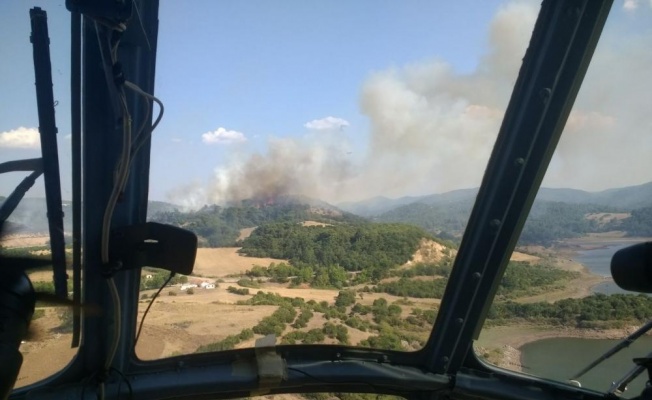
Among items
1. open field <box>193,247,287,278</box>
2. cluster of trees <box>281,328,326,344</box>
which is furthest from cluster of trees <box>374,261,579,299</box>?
open field <box>193,247,287,278</box>

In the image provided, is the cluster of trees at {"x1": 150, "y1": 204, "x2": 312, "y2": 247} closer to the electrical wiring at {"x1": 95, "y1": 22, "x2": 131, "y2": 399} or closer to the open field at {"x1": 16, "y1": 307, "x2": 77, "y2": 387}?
the electrical wiring at {"x1": 95, "y1": 22, "x2": 131, "y2": 399}

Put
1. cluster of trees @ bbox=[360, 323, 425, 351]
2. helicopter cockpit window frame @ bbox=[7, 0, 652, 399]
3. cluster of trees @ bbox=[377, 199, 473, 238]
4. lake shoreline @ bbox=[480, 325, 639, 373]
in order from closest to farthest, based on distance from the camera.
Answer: helicopter cockpit window frame @ bbox=[7, 0, 652, 399]
cluster of trees @ bbox=[377, 199, 473, 238]
lake shoreline @ bbox=[480, 325, 639, 373]
cluster of trees @ bbox=[360, 323, 425, 351]

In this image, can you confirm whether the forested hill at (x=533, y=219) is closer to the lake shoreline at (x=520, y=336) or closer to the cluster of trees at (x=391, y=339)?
the lake shoreline at (x=520, y=336)

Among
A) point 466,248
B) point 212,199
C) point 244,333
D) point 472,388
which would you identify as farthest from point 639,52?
point 244,333

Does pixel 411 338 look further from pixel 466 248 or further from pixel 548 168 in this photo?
pixel 548 168

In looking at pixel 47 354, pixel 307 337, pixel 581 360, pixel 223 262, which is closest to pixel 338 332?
pixel 307 337

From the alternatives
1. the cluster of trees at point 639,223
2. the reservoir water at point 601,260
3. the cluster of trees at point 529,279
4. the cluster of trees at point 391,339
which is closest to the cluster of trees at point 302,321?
the cluster of trees at point 391,339

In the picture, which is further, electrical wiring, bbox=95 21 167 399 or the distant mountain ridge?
the distant mountain ridge
